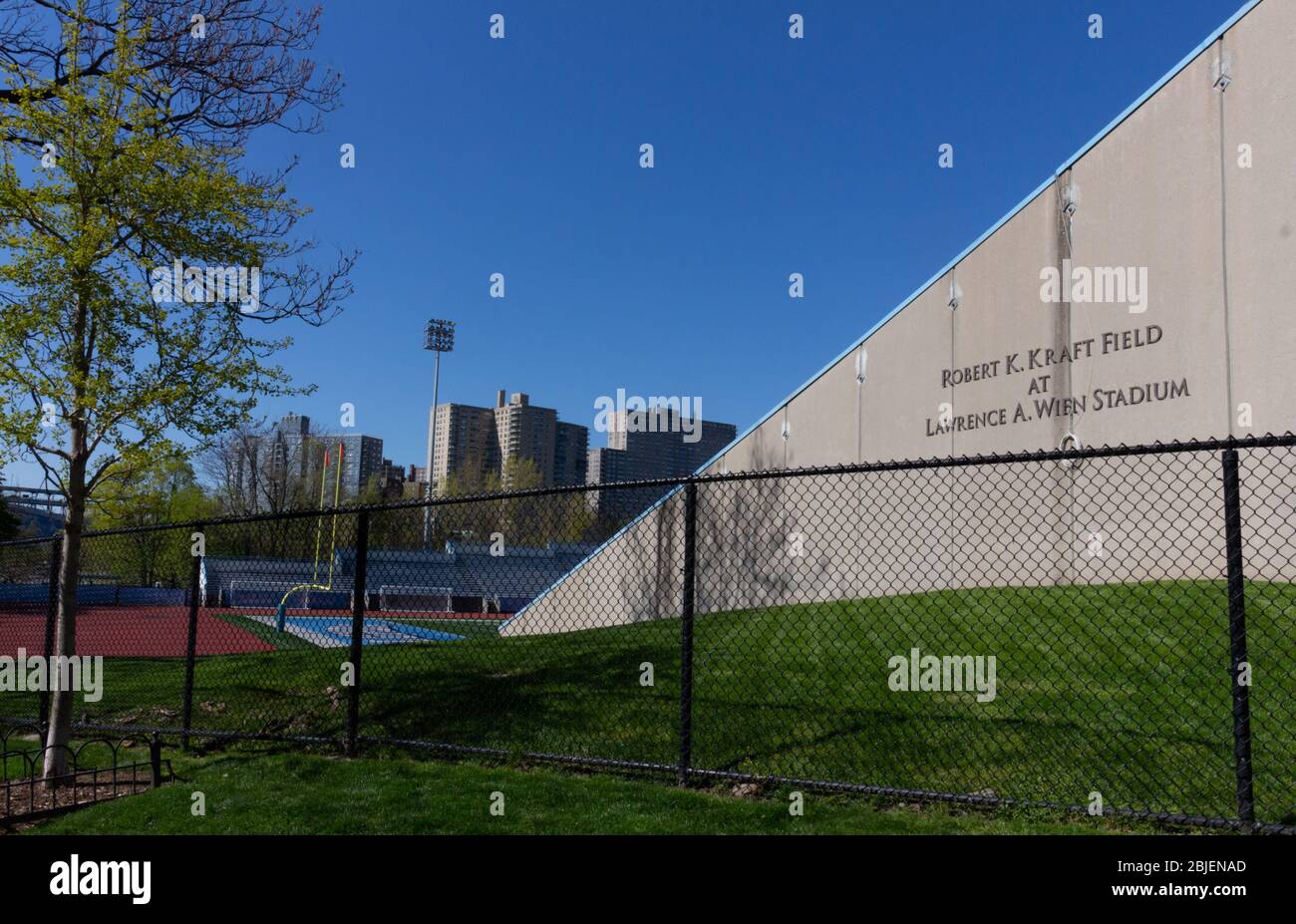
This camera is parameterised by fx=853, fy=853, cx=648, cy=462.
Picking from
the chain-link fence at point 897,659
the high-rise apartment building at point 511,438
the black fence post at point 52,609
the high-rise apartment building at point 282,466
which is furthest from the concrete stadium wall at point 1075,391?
the high-rise apartment building at point 511,438

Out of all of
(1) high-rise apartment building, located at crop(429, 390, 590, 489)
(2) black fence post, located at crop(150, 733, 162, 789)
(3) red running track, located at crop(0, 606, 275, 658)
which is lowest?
(3) red running track, located at crop(0, 606, 275, 658)

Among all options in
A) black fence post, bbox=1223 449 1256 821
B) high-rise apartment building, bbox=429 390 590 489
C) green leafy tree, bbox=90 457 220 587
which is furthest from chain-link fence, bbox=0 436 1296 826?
high-rise apartment building, bbox=429 390 590 489

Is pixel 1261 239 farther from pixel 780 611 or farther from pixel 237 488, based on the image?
pixel 237 488

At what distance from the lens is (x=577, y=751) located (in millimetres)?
A: 6234

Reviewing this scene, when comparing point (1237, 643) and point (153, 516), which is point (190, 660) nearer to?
point (1237, 643)

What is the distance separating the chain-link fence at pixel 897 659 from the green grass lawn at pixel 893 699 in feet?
0.09

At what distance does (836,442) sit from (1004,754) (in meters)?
8.70

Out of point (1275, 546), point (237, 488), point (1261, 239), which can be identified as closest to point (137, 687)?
point (1275, 546)

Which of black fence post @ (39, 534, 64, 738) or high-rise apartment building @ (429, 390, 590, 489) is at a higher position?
high-rise apartment building @ (429, 390, 590, 489)

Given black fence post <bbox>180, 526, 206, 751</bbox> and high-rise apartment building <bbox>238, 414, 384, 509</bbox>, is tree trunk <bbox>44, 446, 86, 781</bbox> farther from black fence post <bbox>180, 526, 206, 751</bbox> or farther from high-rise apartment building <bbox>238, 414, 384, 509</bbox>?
high-rise apartment building <bbox>238, 414, 384, 509</bbox>

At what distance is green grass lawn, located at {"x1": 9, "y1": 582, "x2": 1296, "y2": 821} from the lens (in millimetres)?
5047

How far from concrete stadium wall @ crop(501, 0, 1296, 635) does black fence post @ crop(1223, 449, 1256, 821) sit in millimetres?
3164

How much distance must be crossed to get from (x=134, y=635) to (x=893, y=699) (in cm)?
2147

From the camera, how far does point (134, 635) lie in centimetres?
2170
